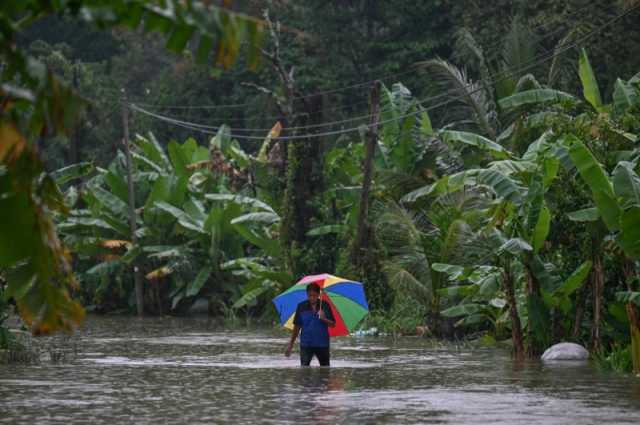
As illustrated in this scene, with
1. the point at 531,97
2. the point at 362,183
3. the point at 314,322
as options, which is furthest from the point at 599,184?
the point at 362,183

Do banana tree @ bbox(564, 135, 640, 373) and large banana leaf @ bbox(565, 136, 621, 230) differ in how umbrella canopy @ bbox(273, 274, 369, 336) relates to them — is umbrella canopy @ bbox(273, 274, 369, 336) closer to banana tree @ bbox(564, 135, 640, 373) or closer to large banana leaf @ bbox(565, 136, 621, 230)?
banana tree @ bbox(564, 135, 640, 373)

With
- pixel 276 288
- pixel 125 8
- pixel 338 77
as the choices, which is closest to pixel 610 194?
pixel 125 8

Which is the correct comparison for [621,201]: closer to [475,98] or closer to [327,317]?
[327,317]

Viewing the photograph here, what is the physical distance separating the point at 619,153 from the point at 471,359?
13.1ft

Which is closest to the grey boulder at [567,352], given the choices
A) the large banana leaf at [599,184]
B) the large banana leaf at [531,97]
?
the large banana leaf at [599,184]

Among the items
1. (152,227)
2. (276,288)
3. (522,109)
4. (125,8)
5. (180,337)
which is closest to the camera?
(125,8)

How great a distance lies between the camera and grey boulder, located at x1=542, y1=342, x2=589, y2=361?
67.4 ft

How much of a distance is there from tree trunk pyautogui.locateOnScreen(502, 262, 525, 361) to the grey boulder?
73cm

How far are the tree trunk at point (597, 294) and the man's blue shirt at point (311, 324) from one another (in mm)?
4063

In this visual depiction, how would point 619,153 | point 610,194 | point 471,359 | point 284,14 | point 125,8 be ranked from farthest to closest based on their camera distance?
1. point 284,14
2. point 471,359
3. point 619,153
4. point 610,194
5. point 125,8

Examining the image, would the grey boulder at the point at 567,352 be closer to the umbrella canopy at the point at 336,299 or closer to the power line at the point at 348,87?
the umbrella canopy at the point at 336,299

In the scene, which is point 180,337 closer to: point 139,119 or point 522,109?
point 522,109

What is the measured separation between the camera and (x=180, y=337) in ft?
93.6

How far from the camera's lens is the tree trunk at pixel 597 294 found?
65.8ft
